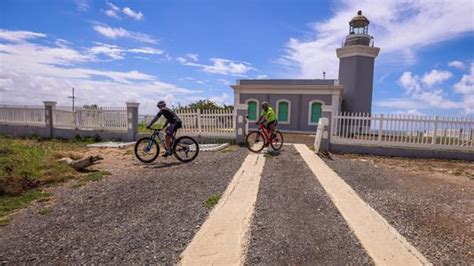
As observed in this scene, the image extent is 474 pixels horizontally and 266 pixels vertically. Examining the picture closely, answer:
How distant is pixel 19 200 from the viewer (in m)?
5.40

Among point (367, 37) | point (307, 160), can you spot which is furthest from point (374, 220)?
point (367, 37)

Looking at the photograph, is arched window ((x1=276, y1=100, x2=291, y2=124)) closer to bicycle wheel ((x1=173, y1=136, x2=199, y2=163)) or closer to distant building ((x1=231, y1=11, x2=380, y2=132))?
distant building ((x1=231, y1=11, x2=380, y2=132))

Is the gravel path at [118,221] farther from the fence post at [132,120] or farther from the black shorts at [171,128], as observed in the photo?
the fence post at [132,120]

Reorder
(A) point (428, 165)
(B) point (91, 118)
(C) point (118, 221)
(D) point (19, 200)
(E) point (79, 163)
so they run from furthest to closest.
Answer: (B) point (91, 118)
(A) point (428, 165)
(E) point (79, 163)
(D) point (19, 200)
(C) point (118, 221)

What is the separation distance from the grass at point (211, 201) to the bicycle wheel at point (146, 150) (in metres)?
3.91

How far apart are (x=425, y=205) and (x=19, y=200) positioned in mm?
7044

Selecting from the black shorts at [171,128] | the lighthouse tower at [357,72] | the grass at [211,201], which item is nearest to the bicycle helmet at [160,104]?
the black shorts at [171,128]

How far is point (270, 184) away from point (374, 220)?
2.29m

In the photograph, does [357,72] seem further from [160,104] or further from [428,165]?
[160,104]

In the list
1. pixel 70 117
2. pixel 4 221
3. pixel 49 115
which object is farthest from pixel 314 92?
pixel 4 221

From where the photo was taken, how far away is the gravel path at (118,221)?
3.31 meters

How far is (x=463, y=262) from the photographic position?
3.21m

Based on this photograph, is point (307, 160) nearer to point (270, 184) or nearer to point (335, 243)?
point (270, 184)

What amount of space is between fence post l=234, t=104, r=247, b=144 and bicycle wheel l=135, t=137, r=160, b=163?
394 centimetres
